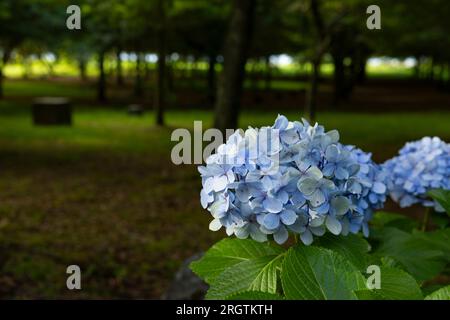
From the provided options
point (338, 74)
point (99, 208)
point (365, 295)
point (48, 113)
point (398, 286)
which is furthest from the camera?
point (338, 74)

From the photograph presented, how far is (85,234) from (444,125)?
18.3 meters

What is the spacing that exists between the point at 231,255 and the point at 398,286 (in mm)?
511

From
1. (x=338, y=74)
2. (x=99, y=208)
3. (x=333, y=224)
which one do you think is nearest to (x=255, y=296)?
(x=333, y=224)

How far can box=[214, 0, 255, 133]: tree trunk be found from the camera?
32.1 ft

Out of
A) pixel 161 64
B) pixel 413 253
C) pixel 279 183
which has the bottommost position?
pixel 413 253

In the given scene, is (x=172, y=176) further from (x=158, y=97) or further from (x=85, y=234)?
(x=158, y=97)

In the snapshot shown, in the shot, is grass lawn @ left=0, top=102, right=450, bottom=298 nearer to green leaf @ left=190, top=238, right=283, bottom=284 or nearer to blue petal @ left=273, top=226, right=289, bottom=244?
green leaf @ left=190, top=238, right=283, bottom=284

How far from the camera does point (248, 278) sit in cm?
155

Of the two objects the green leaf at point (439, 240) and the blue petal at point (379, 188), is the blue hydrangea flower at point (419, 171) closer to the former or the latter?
the green leaf at point (439, 240)

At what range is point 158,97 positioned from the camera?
65.3 ft

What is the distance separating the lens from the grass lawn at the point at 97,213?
20.1 feet

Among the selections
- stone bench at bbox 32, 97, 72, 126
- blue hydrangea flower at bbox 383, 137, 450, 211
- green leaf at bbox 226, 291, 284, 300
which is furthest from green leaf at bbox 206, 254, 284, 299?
stone bench at bbox 32, 97, 72, 126

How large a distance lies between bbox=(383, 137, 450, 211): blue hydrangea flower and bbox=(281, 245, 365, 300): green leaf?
1.47m

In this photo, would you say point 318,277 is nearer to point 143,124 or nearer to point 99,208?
point 99,208
